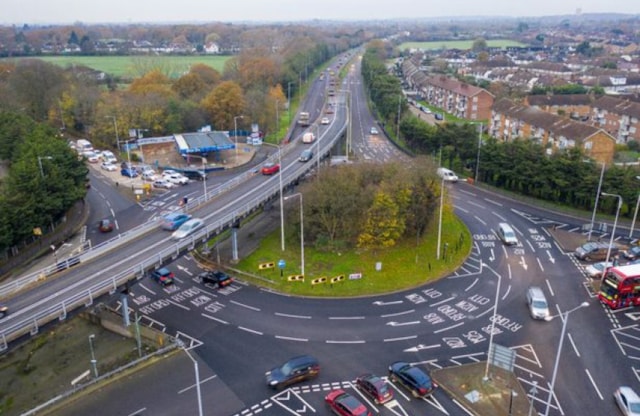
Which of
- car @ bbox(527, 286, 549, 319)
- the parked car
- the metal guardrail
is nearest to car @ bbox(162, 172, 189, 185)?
the metal guardrail

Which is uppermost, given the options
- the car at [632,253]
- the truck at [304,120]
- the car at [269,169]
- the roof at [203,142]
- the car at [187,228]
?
the car at [187,228]

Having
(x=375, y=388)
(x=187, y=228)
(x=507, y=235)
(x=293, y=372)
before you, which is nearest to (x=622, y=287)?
(x=507, y=235)

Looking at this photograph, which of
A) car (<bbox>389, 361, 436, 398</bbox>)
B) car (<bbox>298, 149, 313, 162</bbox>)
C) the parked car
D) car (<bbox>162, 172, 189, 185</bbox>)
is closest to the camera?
car (<bbox>389, 361, 436, 398</bbox>)

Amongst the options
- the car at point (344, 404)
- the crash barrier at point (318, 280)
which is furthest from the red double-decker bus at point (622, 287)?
the car at point (344, 404)

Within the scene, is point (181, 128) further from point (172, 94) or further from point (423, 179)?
point (423, 179)

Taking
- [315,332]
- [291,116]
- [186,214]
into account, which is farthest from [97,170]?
[315,332]

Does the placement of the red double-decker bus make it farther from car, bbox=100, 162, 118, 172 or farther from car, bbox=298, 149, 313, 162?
car, bbox=100, 162, 118, 172

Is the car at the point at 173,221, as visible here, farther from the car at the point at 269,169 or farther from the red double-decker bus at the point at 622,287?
the red double-decker bus at the point at 622,287
